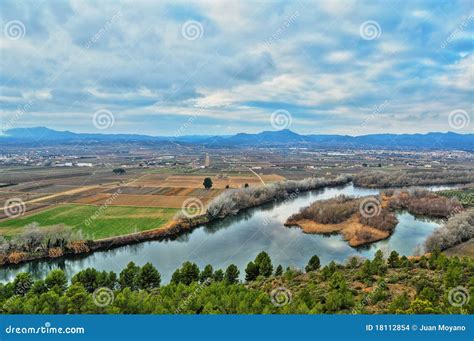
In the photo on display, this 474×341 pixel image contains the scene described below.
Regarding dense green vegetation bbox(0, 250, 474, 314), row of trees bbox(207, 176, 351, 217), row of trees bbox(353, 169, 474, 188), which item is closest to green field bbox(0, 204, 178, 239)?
row of trees bbox(207, 176, 351, 217)

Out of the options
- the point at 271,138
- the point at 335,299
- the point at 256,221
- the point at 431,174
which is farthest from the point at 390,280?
the point at 271,138

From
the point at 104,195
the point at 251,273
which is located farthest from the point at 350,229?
the point at 104,195

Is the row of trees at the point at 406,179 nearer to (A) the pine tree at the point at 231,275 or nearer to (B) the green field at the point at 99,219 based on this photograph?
(B) the green field at the point at 99,219

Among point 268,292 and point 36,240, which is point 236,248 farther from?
point 36,240

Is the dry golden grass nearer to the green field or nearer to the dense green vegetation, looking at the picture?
the dense green vegetation

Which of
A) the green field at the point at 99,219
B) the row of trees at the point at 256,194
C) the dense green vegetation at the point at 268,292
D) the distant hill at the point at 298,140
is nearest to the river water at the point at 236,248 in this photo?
the row of trees at the point at 256,194
